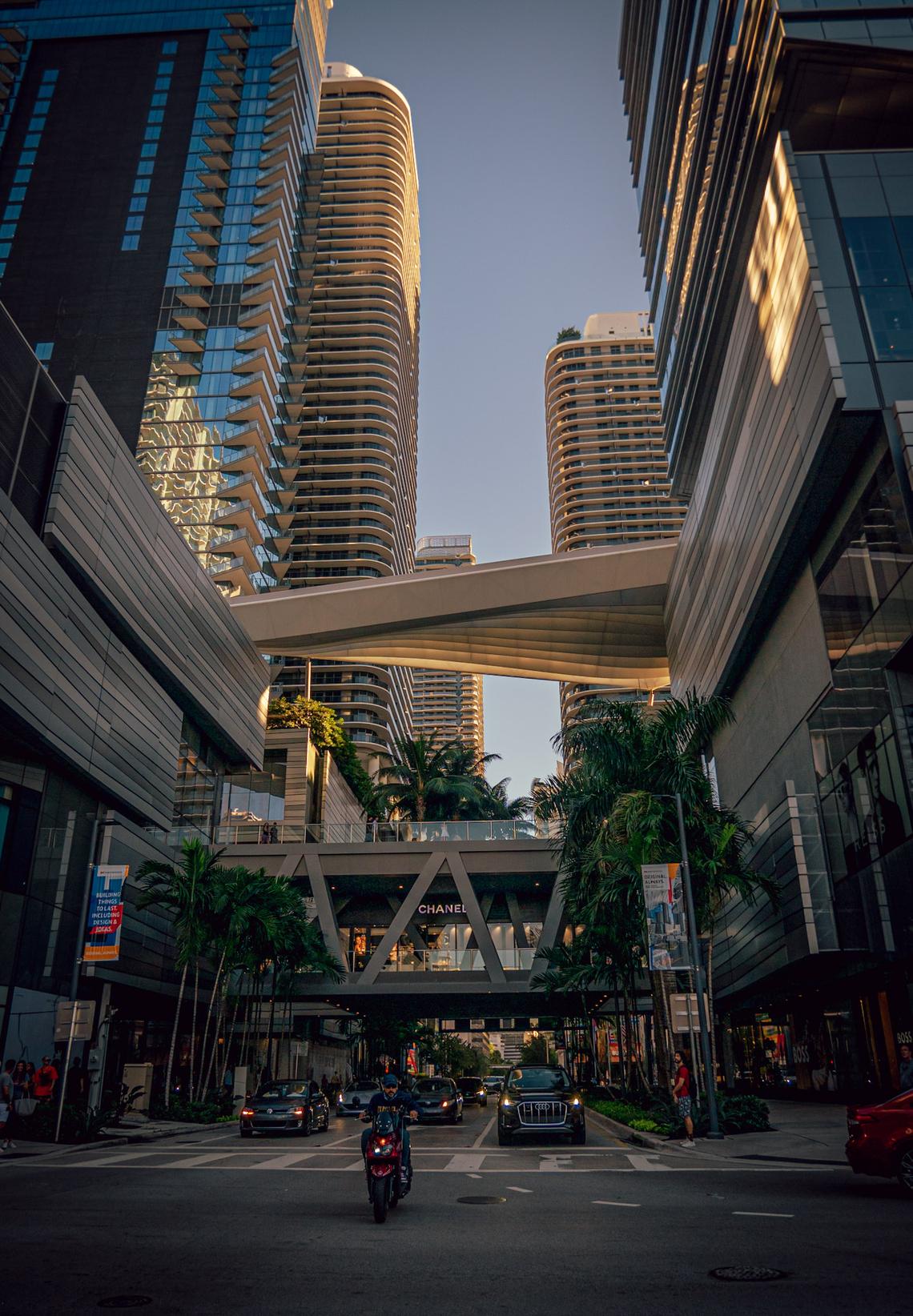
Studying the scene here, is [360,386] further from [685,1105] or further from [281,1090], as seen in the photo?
[685,1105]

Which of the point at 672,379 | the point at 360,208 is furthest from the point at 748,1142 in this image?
the point at 360,208

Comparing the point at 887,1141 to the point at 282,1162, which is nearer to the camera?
the point at 887,1141

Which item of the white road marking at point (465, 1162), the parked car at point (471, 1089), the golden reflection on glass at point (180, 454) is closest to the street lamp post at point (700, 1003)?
the white road marking at point (465, 1162)

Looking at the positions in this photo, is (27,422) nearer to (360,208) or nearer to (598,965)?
(598,965)

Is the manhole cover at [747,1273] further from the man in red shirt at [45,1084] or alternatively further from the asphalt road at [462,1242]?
the man in red shirt at [45,1084]

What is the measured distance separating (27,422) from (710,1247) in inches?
1130

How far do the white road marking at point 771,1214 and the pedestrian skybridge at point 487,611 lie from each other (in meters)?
41.7

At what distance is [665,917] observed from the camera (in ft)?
76.8

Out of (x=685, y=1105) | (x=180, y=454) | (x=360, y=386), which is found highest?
(x=360, y=386)

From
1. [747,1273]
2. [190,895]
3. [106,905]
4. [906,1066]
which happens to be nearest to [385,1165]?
Answer: [747,1273]

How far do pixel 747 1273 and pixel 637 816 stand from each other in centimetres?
1925

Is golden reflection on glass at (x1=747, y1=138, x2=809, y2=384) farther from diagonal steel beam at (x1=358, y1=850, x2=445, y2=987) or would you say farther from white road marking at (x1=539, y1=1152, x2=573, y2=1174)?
diagonal steel beam at (x1=358, y1=850, x2=445, y2=987)

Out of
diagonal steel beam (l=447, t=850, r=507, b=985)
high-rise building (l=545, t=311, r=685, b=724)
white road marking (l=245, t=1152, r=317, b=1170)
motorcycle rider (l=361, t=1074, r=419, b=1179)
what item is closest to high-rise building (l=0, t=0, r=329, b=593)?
diagonal steel beam (l=447, t=850, r=507, b=985)

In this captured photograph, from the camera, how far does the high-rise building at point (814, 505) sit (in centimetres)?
2384
